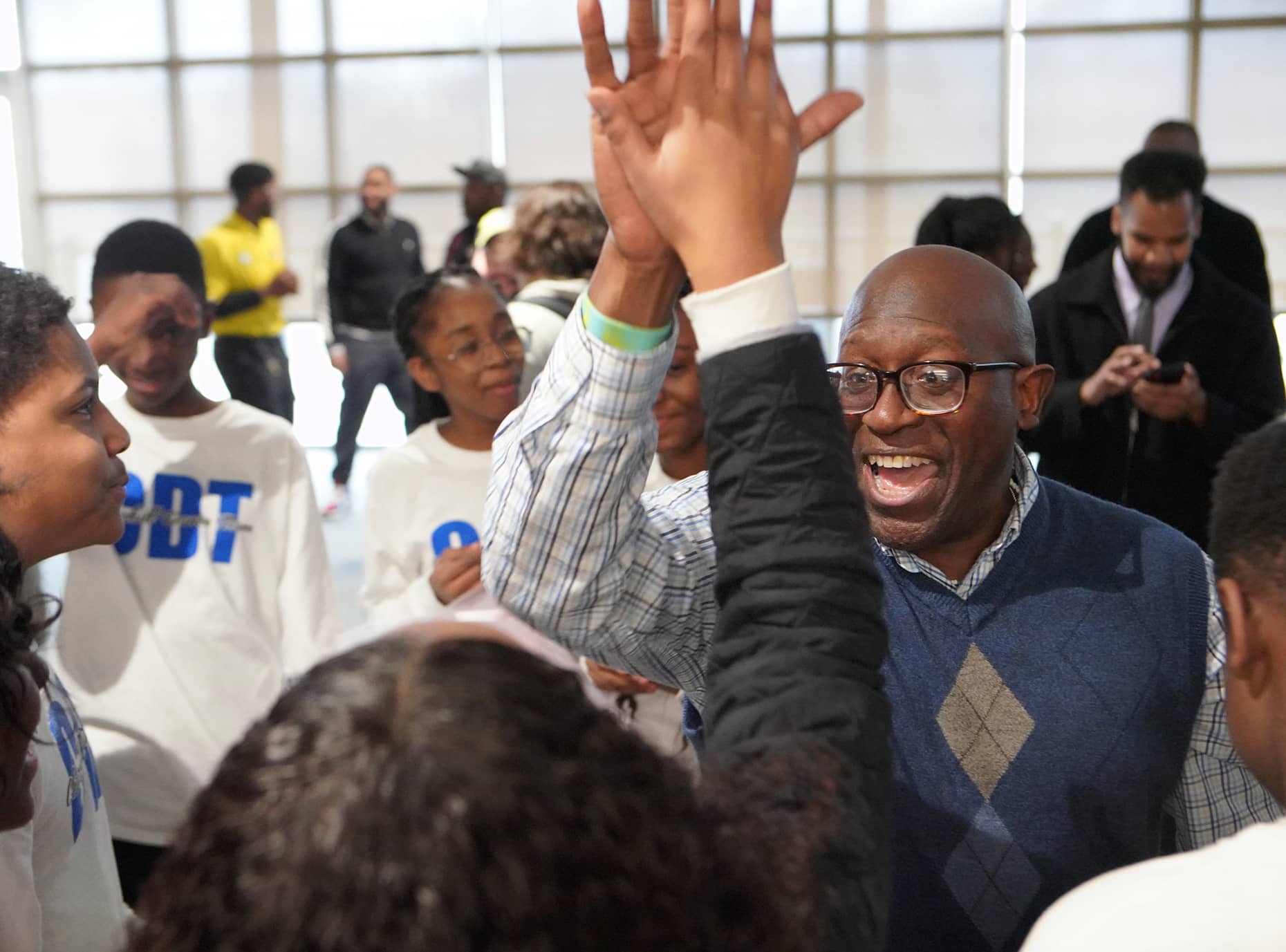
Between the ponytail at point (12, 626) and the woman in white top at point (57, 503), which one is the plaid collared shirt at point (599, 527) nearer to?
the ponytail at point (12, 626)

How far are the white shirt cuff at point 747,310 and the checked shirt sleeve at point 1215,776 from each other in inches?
32.0

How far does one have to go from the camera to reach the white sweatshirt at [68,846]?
164 cm

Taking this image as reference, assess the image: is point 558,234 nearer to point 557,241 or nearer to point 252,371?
point 557,241

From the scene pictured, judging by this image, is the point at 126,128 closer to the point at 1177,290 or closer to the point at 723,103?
the point at 1177,290

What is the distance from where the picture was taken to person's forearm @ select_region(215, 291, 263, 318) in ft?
24.3

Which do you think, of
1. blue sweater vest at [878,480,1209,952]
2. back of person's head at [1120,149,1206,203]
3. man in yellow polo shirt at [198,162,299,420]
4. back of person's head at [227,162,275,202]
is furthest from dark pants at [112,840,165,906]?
back of person's head at [227,162,275,202]

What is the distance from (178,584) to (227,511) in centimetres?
18

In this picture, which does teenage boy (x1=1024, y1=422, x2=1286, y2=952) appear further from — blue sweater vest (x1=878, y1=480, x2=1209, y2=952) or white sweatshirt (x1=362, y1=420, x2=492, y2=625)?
white sweatshirt (x1=362, y1=420, x2=492, y2=625)

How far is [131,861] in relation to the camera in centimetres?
242

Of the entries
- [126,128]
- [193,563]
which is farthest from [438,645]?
[126,128]

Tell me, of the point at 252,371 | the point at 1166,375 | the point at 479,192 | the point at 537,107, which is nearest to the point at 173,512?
the point at 1166,375

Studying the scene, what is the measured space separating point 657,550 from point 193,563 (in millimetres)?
1579

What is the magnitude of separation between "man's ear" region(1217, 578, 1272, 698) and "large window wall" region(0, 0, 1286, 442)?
10.1 metres

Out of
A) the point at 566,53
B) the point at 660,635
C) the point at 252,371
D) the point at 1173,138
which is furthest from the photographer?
the point at 566,53
